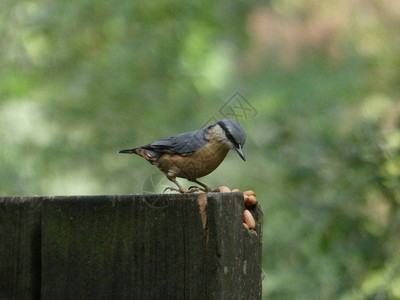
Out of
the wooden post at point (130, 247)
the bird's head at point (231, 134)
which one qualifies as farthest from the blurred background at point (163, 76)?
the wooden post at point (130, 247)

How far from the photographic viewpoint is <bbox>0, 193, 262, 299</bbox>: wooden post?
4.53ft

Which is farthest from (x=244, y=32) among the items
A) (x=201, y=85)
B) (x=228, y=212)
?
(x=228, y=212)

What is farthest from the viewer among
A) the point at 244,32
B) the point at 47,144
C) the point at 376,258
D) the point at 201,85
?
the point at 244,32

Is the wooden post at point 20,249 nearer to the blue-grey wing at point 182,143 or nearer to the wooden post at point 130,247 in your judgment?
the wooden post at point 130,247

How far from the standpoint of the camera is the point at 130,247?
4.57 feet

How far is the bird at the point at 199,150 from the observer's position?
2.16 meters

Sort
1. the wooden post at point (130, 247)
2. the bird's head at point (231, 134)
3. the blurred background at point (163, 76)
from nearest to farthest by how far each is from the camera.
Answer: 1. the wooden post at point (130, 247)
2. the bird's head at point (231, 134)
3. the blurred background at point (163, 76)

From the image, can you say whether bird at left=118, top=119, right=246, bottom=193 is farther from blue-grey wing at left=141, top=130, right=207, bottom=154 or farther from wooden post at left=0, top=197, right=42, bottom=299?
wooden post at left=0, top=197, right=42, bottom=299

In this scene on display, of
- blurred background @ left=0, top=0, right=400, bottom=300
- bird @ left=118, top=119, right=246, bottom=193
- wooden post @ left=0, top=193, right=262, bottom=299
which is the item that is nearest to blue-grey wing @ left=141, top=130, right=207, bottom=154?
bird @ left=118, top=119, right=246, bottom=193

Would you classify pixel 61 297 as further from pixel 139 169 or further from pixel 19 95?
pixel 19 95

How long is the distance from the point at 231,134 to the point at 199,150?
4.5 inches

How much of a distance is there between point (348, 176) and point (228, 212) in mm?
2727

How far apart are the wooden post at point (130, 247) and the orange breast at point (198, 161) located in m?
0.71

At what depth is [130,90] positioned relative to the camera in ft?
22.5
